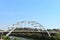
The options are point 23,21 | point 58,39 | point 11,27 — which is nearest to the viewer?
point 58,39

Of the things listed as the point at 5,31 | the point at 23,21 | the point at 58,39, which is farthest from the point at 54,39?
the point at 5,31

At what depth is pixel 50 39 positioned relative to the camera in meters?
54.0

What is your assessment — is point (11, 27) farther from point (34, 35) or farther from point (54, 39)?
point (54, 39)

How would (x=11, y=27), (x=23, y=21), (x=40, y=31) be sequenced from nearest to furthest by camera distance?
(x=23, y=21), (x=11, y=27), (x=40, y=31)

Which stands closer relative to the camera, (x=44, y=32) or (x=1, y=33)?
(x=1, y=33)

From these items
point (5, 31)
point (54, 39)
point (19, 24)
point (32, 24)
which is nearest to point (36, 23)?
point (32, 24)

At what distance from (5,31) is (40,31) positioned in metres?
14.0

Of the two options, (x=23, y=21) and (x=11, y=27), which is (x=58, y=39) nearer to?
(x=23, y=21)

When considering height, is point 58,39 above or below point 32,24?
below

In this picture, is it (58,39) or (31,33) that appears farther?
(31,33)

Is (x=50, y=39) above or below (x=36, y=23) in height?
below

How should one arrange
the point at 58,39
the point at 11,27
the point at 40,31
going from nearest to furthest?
the point at 58,39
the point at 11,27
the point at 40,31

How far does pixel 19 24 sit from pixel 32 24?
15.2 feet

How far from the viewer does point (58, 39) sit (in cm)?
5216
